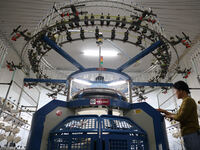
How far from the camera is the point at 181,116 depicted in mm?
1865

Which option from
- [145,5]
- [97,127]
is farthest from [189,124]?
[145,5]

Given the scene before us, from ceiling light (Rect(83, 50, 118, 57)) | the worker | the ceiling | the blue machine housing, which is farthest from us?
ceiling light (Rect(83, 50, 118, 57))

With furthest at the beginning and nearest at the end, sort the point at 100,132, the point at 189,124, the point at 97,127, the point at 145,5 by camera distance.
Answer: the point at 145,5
the point at 97,127
the point at 100,132
the point at 189,124

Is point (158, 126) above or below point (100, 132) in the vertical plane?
above

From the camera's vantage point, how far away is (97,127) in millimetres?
2986

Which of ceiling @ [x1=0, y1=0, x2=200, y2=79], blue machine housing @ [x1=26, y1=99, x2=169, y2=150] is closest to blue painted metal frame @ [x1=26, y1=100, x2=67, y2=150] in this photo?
blue machine housing @ [x1=26, y1=99, x2=169, y2=150]

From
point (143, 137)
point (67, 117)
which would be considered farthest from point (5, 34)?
point (143, 137)

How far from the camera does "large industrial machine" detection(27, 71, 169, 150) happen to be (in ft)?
9.18

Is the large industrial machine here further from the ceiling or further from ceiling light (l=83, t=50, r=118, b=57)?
ceiling light (l=83, t=50, r=118, b=57)

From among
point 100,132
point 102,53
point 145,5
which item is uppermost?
point 145,5

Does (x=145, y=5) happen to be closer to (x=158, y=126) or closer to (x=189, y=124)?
(x=158, y=126)

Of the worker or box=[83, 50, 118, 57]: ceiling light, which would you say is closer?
the worker

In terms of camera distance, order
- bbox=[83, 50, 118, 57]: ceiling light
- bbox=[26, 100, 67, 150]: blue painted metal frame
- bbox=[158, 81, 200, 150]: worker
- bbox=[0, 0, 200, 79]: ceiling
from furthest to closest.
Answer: bbox=[83, 50, 118, 57]: ceiling light, bbox=[0, 0, 200, 79]: ceiling, bbox=[26, 100, 67, 150]: blue painted metal frame, bbox=[158, 81, 200, 150]: worker

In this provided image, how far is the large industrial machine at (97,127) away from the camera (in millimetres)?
2797
